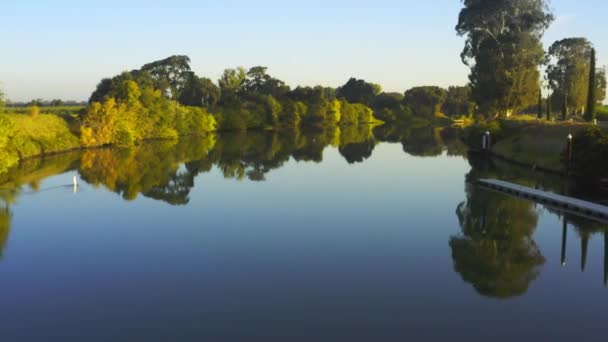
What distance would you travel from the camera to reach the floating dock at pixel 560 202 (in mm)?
26312

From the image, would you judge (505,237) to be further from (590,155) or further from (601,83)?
(601,83)

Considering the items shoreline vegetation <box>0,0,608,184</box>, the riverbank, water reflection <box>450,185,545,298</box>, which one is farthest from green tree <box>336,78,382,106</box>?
water reflection <box>450,185,545,298</box>

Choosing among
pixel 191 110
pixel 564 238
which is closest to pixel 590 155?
pixel 564 238

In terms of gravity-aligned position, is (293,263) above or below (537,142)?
below

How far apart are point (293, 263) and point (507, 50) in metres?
52.9

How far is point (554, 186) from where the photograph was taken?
35.9 meters

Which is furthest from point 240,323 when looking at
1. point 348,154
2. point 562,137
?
point 348,154

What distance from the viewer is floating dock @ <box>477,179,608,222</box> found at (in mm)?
26312

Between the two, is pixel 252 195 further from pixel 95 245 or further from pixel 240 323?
pixel 240 323

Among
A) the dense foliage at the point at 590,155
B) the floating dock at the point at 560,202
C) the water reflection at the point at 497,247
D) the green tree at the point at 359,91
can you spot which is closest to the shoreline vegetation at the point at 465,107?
the dense foliage at the point at 590,155

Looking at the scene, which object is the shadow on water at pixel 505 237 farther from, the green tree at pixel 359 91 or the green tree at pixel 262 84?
the green tree at pixel 359 91

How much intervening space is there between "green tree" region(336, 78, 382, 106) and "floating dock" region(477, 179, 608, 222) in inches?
5826

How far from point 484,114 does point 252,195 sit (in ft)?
156

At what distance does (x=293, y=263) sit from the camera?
63.6 ft
